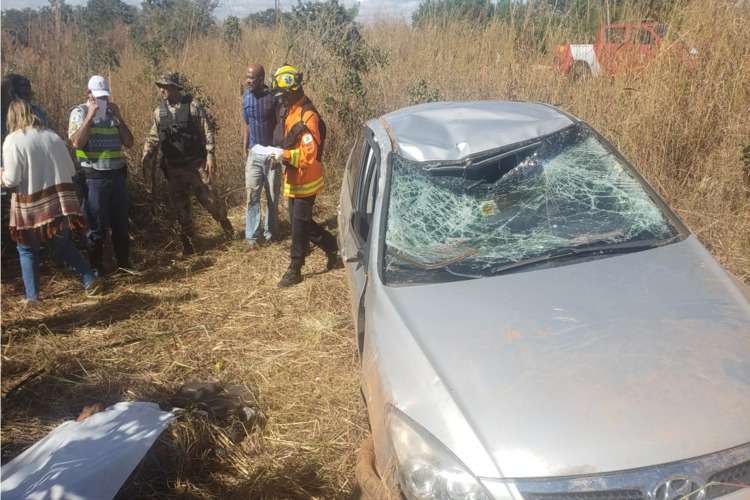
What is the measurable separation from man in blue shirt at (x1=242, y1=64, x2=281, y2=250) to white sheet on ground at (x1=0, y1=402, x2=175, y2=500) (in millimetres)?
3610

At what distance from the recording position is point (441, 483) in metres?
1.84

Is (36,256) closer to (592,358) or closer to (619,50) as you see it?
(592,358)

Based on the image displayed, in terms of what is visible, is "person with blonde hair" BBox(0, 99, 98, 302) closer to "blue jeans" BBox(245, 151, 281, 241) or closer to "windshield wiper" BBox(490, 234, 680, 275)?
"blue jeans" BBox(245, 151, 281, 241)

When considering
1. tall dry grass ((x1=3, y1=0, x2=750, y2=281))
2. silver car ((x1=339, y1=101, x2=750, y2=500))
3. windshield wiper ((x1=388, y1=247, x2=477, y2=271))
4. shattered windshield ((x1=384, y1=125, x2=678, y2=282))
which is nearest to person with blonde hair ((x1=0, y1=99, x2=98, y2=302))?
tall dry grass ((x1=3, y1=0, x2=750, y2=281))

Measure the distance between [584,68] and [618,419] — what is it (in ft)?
20.3

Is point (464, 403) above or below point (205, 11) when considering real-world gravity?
below

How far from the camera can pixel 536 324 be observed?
223 cm

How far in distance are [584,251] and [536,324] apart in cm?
59

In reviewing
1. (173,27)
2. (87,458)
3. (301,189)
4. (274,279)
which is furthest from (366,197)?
(173,27)

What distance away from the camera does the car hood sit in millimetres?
1774

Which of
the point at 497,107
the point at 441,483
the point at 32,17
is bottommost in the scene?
the point at 441,483

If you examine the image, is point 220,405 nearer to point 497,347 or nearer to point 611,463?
point 497,347

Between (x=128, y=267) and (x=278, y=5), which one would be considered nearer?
(x=128, y=267)

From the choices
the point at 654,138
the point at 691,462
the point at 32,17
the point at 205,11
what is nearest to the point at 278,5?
the point at 205,11
